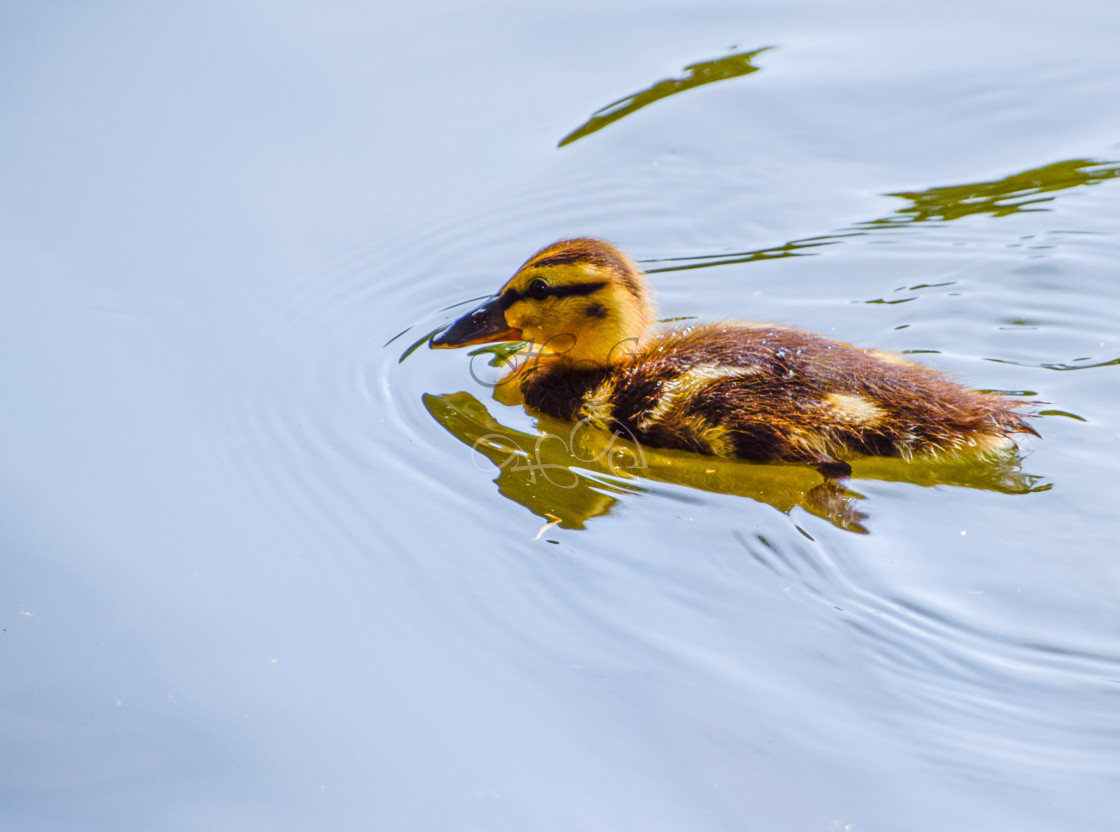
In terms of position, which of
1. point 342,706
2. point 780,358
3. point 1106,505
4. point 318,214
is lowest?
point 1106,505

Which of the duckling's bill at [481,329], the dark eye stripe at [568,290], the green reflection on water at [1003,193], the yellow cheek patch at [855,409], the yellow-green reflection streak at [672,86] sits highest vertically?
the yellow-green reflection streak at [672,86]

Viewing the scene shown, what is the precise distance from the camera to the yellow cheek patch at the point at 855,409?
342 centimetres

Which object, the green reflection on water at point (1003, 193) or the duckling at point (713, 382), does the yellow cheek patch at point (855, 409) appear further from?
the green reflection on water at point (1003, 193)

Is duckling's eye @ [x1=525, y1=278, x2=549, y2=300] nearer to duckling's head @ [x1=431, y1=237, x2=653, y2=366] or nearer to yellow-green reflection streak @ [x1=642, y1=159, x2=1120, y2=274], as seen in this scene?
duckling's head @ [x1=431, y1=237, x2=653, y2=366]

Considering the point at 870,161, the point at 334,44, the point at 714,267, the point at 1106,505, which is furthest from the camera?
the point at 334,44

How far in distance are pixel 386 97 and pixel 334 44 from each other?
1.59ft

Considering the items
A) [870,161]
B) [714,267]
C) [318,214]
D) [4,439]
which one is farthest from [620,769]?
[870,161]

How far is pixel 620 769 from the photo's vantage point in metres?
2.47

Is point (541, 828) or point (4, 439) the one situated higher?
point (4, 439)

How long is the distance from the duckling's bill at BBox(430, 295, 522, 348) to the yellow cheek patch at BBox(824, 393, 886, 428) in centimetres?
109

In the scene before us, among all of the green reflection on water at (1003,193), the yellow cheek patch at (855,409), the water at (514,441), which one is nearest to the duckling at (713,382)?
the yellow cheek patch at (855,409)

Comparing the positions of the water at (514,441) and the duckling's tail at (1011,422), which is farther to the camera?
the duckling's tail at (1011,422)

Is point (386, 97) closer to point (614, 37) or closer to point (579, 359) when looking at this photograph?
point (614, 37)

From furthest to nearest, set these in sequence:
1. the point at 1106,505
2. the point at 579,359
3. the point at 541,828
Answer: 1. the point at 579,359
2. the point at 1106,505
3. the point at 541,828
